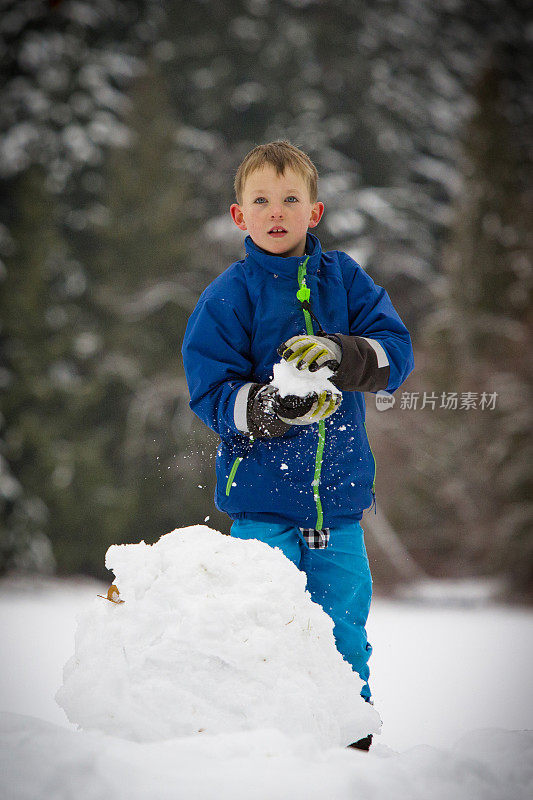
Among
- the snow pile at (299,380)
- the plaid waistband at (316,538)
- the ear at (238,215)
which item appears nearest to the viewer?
the snow pile at (299,380)

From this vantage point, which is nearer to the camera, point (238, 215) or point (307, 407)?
point (307, 407)

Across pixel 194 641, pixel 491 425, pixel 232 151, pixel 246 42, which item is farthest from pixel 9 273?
pixel 194 641

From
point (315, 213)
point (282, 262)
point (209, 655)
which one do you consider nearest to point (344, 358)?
point (282, 262)

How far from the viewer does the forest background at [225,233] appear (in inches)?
430

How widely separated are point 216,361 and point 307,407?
1.05 ft

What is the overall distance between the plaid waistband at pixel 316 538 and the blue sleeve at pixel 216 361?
14.4 inches

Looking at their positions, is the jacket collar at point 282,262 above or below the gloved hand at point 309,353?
above

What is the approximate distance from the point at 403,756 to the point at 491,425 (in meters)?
9.46

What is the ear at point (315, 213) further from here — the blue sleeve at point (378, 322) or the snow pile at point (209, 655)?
the snow pile at point (209, 655)

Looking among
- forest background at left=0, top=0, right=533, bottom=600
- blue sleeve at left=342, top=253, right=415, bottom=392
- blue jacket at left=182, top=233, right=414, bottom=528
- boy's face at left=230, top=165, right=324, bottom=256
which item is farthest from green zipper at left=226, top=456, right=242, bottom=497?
forest background at left=0, top=0, right=533, bottom=600

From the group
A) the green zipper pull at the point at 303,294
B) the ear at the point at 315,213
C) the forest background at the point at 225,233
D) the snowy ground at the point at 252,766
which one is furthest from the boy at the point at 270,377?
the forest background at the point at 225,233

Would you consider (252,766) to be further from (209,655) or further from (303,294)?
(303,294)

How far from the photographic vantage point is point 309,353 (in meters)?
2.18

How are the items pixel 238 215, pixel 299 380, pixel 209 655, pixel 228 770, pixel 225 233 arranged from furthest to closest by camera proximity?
pixel 225 233
pixel 238 215
pixel 299 380
pixel 209 655
pixel 228 770
